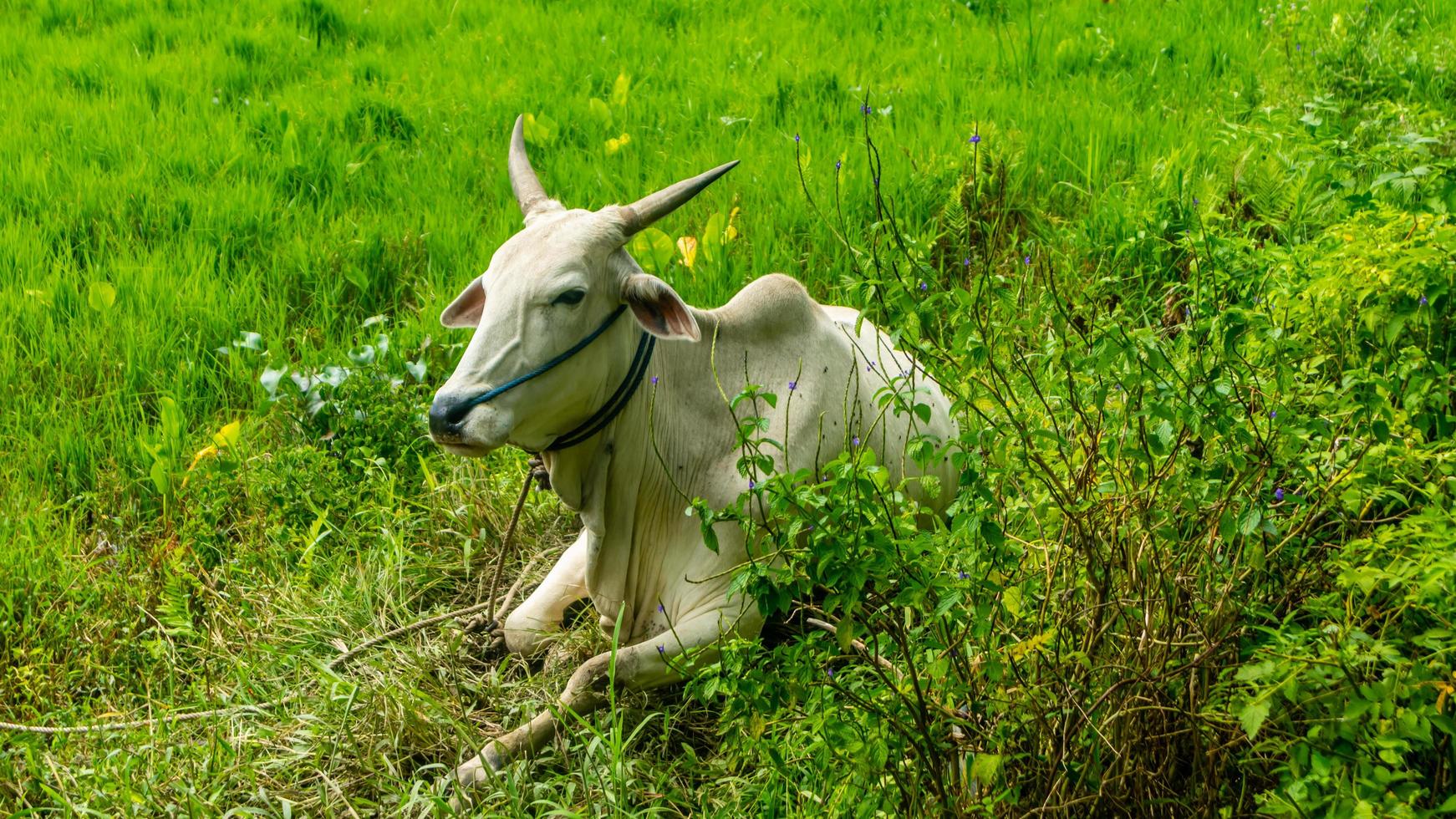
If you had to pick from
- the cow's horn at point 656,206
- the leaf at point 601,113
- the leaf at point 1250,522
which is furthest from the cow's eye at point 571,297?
the leaf at point 601,113

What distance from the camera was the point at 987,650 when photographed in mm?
2146

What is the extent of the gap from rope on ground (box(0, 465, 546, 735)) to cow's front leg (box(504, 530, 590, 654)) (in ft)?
0.29

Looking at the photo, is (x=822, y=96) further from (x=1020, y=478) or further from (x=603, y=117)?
(x=1020, y=478)

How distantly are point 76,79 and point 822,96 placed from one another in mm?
3630

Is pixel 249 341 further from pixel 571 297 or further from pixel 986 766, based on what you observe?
pixel 986 766

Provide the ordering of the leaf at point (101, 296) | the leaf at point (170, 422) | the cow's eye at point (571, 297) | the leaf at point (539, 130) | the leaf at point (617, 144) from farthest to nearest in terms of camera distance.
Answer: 1. the leaf at point (539, 130)
2. the leaf at point (617, 144)
3. the leaf at point (101, 296)
4. the leaf at point (170, 422)
5. the cow's eye at point (571, 297)

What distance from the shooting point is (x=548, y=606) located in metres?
3.46

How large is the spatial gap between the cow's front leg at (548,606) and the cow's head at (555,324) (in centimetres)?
52

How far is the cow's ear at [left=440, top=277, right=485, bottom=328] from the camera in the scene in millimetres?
3246

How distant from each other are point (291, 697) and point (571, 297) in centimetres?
122

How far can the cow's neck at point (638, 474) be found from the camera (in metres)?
3.20

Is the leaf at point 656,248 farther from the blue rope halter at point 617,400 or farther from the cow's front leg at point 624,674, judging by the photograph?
the cow's front leg at point 624,674

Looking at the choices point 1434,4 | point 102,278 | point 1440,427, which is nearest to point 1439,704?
point 1440,427

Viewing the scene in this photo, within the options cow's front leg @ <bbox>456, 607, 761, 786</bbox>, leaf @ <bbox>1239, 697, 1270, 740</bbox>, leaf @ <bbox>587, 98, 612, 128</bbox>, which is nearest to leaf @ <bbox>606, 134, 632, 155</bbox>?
leaf @ <bbox>587, 98, 612, 128</bbox>
